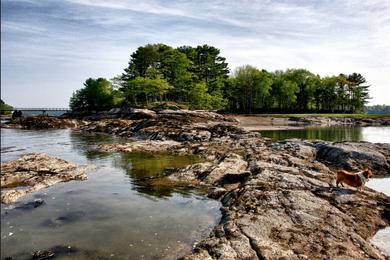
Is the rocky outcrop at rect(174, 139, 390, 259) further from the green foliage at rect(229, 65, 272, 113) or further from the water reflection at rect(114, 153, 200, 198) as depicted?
the green foliage at rect(229, 65, 272, 113)

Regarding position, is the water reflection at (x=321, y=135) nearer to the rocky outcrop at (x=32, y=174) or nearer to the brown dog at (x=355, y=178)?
the brown dog at (x=355, y=178)

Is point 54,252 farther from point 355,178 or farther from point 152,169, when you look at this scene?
point 152,169

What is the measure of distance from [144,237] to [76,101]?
126153 mm

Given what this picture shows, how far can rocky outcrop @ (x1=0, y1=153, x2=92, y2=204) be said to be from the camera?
17166 millimetres

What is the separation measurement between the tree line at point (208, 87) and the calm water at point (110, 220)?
2788 inches

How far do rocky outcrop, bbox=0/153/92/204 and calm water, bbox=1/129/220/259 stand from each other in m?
0.71

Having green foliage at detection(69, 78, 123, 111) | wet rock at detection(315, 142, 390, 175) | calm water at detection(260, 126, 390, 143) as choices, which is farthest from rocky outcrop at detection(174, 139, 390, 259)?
green foliage at detection(69, 78, 123, 111)

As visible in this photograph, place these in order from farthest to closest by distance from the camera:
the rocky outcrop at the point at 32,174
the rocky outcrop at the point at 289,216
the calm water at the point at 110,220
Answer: the rocky outcrop at the point at 32,174 → the calm water at the point at 110,220 → the rocky outcrop at the point at 289,216

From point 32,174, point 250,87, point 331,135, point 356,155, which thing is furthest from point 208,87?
point 32,174

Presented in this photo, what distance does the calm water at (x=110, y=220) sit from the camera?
11180 mm

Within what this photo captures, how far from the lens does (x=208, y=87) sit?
368 feet

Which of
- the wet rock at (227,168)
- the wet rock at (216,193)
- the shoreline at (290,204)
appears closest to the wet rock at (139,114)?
the shoreline at (290,204)

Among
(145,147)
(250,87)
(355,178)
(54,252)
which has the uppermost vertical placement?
(250,87)

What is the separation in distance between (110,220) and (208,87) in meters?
100
